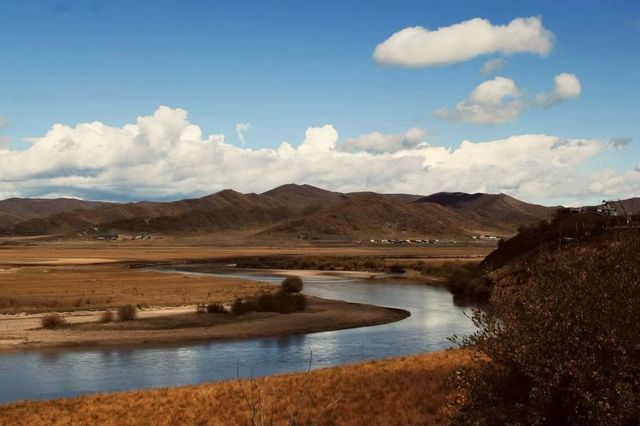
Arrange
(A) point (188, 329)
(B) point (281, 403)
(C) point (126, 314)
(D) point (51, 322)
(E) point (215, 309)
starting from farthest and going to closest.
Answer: (E) point (215, 309)
(C) point (126, 314)
(A) point (188, 329)
(D) point (51, 322)
(B) point (281, 403)

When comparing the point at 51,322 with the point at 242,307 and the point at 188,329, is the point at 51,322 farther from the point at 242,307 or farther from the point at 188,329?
the point at 242,307

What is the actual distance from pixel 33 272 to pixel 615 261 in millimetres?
93351

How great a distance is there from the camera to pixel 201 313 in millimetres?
54000

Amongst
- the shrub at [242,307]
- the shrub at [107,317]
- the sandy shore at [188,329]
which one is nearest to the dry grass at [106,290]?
the sandy shore at [188,329]

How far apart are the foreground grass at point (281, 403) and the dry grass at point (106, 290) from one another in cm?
3434

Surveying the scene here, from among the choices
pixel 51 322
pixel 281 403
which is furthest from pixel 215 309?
pixel 281 403

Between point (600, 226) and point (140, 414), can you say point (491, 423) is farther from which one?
point (600, 226)

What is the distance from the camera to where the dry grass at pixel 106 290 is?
59503 mm

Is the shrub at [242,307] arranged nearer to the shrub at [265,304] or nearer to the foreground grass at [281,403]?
the shrub at [265,304]

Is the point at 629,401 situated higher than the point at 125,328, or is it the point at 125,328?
the point at 629,401

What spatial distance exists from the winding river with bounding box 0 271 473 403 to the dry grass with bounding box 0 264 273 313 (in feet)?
62.3

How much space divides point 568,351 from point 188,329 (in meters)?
37.6

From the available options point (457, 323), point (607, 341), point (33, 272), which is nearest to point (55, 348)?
point (457, 323)

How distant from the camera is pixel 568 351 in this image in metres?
13.2
